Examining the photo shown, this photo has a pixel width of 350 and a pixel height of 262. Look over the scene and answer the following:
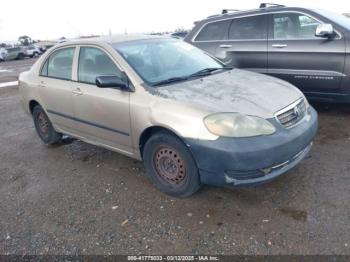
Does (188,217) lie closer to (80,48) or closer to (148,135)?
(148,135)

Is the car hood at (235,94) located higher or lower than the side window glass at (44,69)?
lower

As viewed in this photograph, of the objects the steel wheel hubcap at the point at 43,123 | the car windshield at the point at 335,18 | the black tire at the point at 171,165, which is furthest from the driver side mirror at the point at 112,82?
the car windshield at the point at 335,18

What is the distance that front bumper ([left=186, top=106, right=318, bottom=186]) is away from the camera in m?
2.77

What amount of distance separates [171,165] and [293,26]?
11.5 ft

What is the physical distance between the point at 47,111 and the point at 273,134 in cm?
331

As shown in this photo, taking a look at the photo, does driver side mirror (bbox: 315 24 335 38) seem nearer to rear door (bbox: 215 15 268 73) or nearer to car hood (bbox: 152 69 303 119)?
rear door (bbox: 215 15 268 73)

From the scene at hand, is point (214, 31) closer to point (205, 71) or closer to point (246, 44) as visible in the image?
point (246, 44)

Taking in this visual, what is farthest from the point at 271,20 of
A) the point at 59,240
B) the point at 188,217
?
the point at 59,240

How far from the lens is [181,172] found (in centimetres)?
321

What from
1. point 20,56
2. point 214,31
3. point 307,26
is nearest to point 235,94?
point 307,26

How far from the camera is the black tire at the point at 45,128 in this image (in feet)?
16.3

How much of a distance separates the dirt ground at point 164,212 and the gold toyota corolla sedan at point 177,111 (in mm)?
323

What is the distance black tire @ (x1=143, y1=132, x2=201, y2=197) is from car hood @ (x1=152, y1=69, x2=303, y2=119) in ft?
1.39

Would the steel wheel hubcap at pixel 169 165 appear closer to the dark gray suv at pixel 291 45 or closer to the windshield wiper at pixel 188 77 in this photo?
the windshield wiper at pixel 188 77
